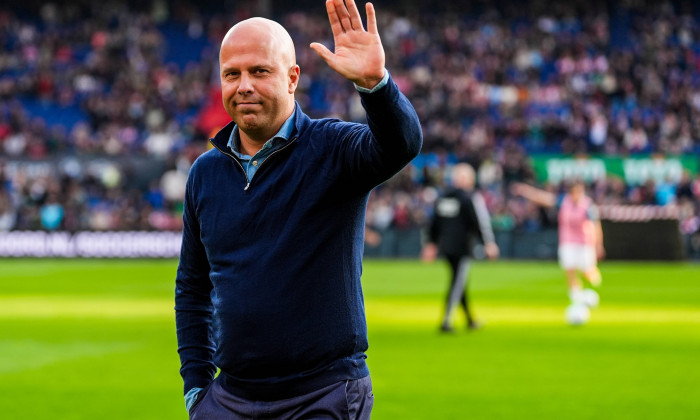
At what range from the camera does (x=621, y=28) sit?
46.9m

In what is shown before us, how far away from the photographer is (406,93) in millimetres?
42969

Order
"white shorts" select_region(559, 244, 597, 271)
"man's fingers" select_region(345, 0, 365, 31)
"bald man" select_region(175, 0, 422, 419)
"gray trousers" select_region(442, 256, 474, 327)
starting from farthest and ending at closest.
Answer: "white shorts" select_region(559, 244, 597, 271) → "gray trousers" select_region(442, 256, 474, 327) → "bald man" select_region(175, 0, 422, 419) → "man's fingers" select_region(345, 0, 365, 31)

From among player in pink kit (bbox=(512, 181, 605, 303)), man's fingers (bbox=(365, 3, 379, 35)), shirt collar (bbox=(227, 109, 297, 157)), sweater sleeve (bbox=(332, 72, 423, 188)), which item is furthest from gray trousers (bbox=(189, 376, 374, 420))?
player in pink kit (bbox=(512, 181, 605, 303))

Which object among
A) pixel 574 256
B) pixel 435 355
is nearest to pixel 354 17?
pixel 435 355

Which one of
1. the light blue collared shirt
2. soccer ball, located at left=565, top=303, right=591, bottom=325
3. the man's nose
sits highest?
the man's nose

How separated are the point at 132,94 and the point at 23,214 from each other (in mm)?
9376

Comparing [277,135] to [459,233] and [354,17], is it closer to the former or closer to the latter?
[354,17]

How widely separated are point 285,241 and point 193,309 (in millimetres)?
706

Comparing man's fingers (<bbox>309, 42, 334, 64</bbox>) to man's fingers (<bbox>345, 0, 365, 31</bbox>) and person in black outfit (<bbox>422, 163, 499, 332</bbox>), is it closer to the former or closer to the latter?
man's fingers (<bbox>345, 0, 365, 31</bbox>)

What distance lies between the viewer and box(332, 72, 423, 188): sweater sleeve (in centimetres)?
323

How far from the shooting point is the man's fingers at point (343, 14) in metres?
3.31

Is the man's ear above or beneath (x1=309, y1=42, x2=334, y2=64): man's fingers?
beneath

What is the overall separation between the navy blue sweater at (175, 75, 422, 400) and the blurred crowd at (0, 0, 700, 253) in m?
31.2

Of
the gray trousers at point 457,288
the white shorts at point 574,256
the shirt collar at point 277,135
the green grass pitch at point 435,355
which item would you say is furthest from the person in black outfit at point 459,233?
the shirt collar at point 277,135
